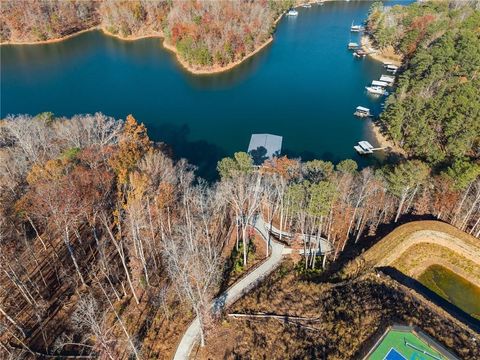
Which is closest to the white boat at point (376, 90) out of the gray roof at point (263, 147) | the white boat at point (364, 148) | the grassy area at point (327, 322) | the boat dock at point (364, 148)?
the boat dock at point (364, 148)

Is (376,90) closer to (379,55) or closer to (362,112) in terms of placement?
(362,112)

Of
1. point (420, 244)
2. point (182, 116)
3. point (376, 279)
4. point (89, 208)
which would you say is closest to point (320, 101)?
point (182, 116)

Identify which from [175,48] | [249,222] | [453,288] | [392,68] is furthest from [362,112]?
[175,48]

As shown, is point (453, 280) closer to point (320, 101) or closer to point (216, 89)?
point (320, 101)

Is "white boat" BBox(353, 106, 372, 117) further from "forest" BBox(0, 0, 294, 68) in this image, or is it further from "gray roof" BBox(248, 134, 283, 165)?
"forest" BBox(0, 0, 294, 68)

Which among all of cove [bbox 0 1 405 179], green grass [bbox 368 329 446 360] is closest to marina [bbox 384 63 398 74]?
cove [bbox 0 1 405 179]

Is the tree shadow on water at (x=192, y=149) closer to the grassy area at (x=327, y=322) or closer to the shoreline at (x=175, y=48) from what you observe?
the shoreline at (x=175, y=48)
